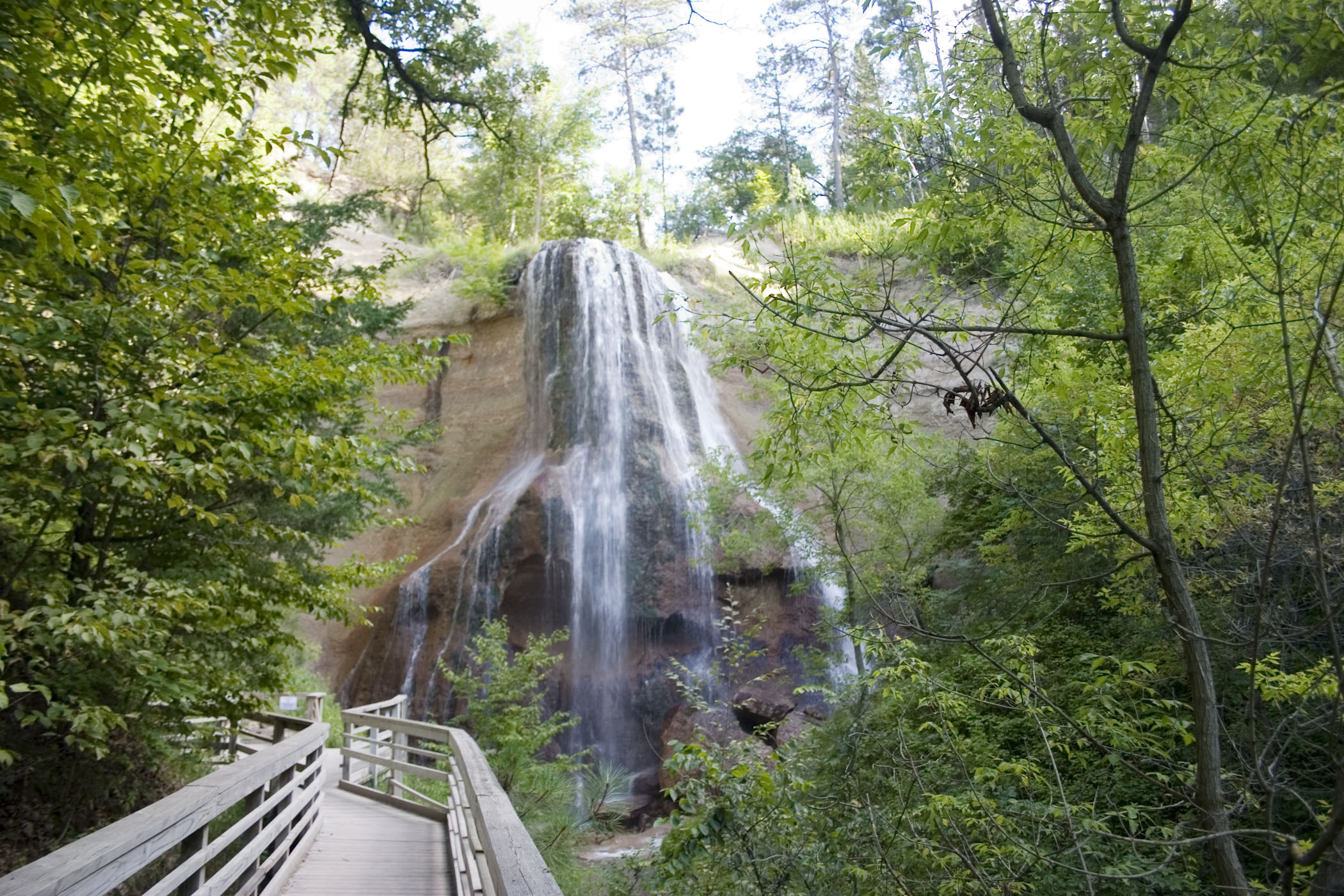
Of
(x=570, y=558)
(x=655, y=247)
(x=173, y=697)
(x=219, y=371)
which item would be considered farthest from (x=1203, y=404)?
(x=655, y=247)

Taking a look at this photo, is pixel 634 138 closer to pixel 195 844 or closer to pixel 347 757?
pixel 347 757

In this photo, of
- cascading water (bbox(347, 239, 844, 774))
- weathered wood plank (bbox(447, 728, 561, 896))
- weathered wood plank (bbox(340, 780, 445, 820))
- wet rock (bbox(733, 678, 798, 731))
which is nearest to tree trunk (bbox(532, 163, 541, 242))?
cascading water (bbox(347, 239, 844, 774))

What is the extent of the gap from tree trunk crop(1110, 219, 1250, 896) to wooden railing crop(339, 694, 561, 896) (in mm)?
1948

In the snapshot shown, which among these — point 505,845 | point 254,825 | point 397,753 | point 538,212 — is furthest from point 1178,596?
point 538,212

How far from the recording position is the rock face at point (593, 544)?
17.6 meters

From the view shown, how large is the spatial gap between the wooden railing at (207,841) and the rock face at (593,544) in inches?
352

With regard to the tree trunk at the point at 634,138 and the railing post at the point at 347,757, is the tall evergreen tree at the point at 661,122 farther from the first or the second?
→ the railing post at the point at 347,757

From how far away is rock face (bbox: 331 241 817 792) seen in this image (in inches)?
692

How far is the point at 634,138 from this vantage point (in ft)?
121

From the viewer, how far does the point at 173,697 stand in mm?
5852

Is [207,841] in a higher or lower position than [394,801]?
higher

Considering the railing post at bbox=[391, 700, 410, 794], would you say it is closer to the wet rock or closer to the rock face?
the rock face

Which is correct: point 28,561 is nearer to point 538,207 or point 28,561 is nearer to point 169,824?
point 169,824

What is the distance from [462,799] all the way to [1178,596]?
5.68 metres
